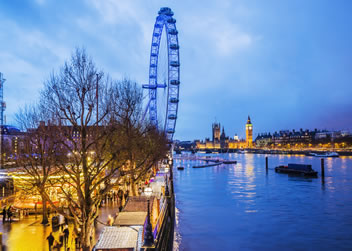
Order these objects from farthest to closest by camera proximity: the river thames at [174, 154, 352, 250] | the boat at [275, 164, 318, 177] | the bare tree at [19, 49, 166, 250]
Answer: the boat at [275, 164, 318, 177] → the river thames at [174, 154, 352, 250] → the bare tree at [19, 49, 166, 250]

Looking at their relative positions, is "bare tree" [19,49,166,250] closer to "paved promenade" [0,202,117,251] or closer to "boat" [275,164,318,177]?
"paved promenade" [0,202,117,251]

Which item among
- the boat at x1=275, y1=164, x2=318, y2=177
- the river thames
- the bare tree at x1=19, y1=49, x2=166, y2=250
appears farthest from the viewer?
the boat at x1=275, y1=164, x2=318, y2=177

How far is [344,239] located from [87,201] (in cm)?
1752

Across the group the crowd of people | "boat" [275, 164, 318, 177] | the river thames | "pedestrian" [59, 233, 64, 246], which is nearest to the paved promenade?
the crowd of people

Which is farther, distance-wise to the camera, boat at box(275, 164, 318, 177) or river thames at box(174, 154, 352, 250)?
boat at box(275, 164, 318, 177)

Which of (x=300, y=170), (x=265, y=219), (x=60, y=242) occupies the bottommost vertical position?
(x=265, y=219)

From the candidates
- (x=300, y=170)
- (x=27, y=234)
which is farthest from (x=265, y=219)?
(x=300, y=170)

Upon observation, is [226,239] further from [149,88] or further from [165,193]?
[149,88]

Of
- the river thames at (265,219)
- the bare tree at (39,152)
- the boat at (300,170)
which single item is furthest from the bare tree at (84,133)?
the boat at (300,170)

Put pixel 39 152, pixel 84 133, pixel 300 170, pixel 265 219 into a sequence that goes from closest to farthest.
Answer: pixel 84 133 < pixel 39 152 < pixel 265 219 < pixel 300 170

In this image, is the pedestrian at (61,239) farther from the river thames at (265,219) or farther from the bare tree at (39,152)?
the river thames at (265,219)

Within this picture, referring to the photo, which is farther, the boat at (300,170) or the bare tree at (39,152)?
the boat at (300,170)

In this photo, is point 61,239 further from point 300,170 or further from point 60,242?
point 300,170

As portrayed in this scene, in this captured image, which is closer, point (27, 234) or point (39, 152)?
point (27, 234)
